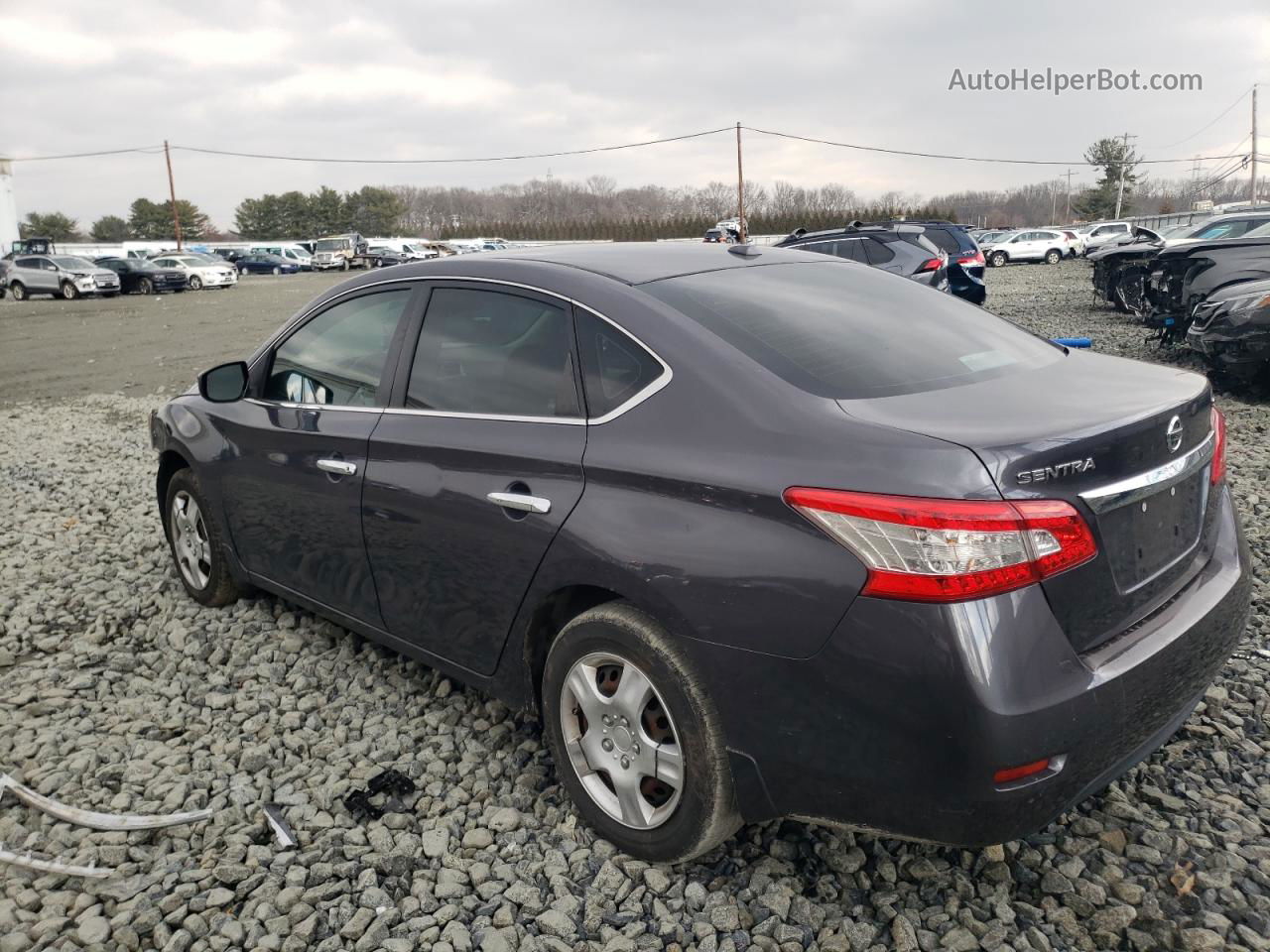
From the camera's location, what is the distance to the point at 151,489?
6.83 meters

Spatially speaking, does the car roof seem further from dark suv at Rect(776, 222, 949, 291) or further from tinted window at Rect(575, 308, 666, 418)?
dark suv at Rect(776, 222, 949, 291)

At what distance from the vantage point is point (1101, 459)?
81.5 inches

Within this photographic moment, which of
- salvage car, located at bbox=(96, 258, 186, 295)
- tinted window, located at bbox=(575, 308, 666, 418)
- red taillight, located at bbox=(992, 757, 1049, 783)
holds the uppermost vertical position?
salvage car, located at bbox=(96, 258, 186, 295)

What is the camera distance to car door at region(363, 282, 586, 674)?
2613 mm

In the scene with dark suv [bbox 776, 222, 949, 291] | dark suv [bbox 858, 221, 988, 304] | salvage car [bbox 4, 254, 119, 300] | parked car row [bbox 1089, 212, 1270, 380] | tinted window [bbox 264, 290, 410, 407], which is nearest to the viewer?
tinted window [bbox 264, 290, 410, 407]

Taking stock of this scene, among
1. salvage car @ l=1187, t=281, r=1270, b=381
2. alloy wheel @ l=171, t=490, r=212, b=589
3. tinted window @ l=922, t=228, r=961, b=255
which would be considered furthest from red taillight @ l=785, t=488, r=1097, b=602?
tinted window @ l=922, t=228, r=961, b=255

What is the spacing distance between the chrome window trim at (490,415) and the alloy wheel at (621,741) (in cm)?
64

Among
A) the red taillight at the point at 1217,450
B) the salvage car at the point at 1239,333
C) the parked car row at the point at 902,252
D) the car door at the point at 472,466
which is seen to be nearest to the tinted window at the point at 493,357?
the car door at the point at 472,466

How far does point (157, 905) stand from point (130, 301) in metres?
31.4

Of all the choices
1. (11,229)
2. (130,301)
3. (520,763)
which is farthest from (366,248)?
(520,763)

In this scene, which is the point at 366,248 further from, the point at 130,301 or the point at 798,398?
the point at 798,398

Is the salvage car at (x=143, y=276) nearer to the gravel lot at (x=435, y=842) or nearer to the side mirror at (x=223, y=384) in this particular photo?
the gravel lot at (x=435, y=842)

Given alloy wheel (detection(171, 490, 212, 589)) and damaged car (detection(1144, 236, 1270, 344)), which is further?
damaged car (detection(1144, 236, 1270, 344))

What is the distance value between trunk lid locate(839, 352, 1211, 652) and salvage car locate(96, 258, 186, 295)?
36092 mm
